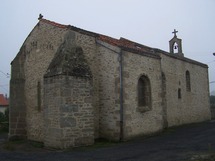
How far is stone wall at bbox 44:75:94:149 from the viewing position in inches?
415

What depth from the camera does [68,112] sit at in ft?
35.0

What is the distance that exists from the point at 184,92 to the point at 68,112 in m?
11.7


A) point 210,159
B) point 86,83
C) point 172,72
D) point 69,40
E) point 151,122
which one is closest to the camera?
point 210,159

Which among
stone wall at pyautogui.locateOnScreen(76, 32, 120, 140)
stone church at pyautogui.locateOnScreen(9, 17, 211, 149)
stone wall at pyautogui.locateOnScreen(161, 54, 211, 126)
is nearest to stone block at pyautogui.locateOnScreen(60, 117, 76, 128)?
stone church at pyautogui.locateOnScreen(9, 17, 211, 149)

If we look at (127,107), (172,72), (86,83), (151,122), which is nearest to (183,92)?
(172,72)

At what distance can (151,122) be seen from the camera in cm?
1394

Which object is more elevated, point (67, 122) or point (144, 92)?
point (144, 92)

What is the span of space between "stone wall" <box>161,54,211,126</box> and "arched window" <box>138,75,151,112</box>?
3.79 metres

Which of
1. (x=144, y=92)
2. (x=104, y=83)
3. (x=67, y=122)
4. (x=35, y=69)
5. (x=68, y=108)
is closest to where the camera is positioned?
(x=67, y=122)

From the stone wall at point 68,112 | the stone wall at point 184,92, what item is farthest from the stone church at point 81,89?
the stone wall at point 184,92

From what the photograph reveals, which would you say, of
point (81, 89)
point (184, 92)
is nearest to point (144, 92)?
point (81, 89)

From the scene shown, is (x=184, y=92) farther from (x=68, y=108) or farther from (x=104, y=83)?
(x=68, y=108)

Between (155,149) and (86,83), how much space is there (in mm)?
3937

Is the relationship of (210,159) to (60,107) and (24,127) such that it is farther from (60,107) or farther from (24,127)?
(24,127)
